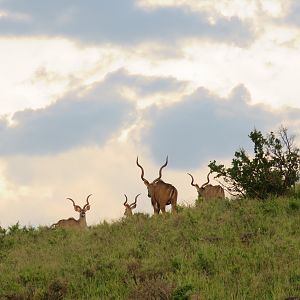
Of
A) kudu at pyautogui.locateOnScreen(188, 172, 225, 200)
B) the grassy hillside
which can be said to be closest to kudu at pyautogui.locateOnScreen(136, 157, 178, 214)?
the grassy hillside

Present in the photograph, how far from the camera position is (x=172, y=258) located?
16016mm

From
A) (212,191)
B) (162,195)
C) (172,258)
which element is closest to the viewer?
(172,258)

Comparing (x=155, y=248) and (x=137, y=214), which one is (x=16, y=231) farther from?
(x=155, y=248)

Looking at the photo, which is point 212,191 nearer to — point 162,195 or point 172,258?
point 162,195

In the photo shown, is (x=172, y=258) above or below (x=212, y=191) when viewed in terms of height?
below

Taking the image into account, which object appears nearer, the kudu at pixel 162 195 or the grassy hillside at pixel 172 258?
the grassy hillside at pixel 172 258

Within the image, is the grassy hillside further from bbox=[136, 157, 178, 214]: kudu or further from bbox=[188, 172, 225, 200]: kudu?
bbox=[188, 172, 225, 200]: kudu

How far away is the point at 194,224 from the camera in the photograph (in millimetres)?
19891

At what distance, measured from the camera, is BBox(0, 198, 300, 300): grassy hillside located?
13812mm

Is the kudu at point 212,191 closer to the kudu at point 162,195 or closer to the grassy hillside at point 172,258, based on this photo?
the kudu at point 162,195

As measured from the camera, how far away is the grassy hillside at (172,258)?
1381cm

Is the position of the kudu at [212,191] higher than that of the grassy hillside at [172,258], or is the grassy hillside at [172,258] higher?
the kudu at [212,191]

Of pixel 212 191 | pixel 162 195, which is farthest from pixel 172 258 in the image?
pixel 212 191

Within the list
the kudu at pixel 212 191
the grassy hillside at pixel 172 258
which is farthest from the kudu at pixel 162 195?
the kudu at pixel 212 191
